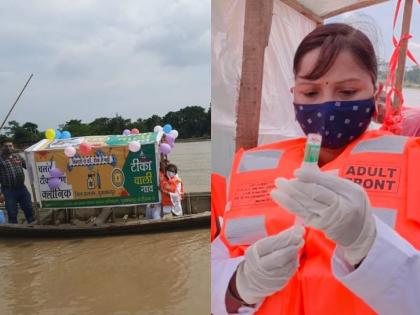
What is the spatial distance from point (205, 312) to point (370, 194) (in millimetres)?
3791

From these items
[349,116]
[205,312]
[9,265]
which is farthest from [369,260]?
[9,265]

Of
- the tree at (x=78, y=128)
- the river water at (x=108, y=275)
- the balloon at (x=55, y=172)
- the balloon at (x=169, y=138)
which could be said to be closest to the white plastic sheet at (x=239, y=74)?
the river water at (x=108, y=275)

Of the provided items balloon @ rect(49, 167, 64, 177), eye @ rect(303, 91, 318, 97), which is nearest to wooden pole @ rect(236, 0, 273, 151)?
eye @ rect(303, 91, 318, 97)

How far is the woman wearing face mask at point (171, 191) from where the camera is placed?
6.44 metres

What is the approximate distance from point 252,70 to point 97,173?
574cm

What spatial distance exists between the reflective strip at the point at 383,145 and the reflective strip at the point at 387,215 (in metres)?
0.10

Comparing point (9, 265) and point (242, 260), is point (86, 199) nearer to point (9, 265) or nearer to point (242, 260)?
point (9, 265)

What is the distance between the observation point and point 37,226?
6.65 meters

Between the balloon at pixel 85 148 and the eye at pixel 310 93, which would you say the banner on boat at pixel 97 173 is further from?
the eye at pixel 310 93

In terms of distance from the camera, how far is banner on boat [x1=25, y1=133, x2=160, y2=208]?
6.33m

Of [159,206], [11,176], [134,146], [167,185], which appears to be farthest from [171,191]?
[11,176]

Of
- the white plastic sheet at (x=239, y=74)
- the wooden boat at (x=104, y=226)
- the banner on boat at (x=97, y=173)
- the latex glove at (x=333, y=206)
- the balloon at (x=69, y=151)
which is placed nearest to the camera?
the latex glove at (x=333, y=206)

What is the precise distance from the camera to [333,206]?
0.68 metres

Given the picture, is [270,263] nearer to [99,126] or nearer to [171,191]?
[171,191]
